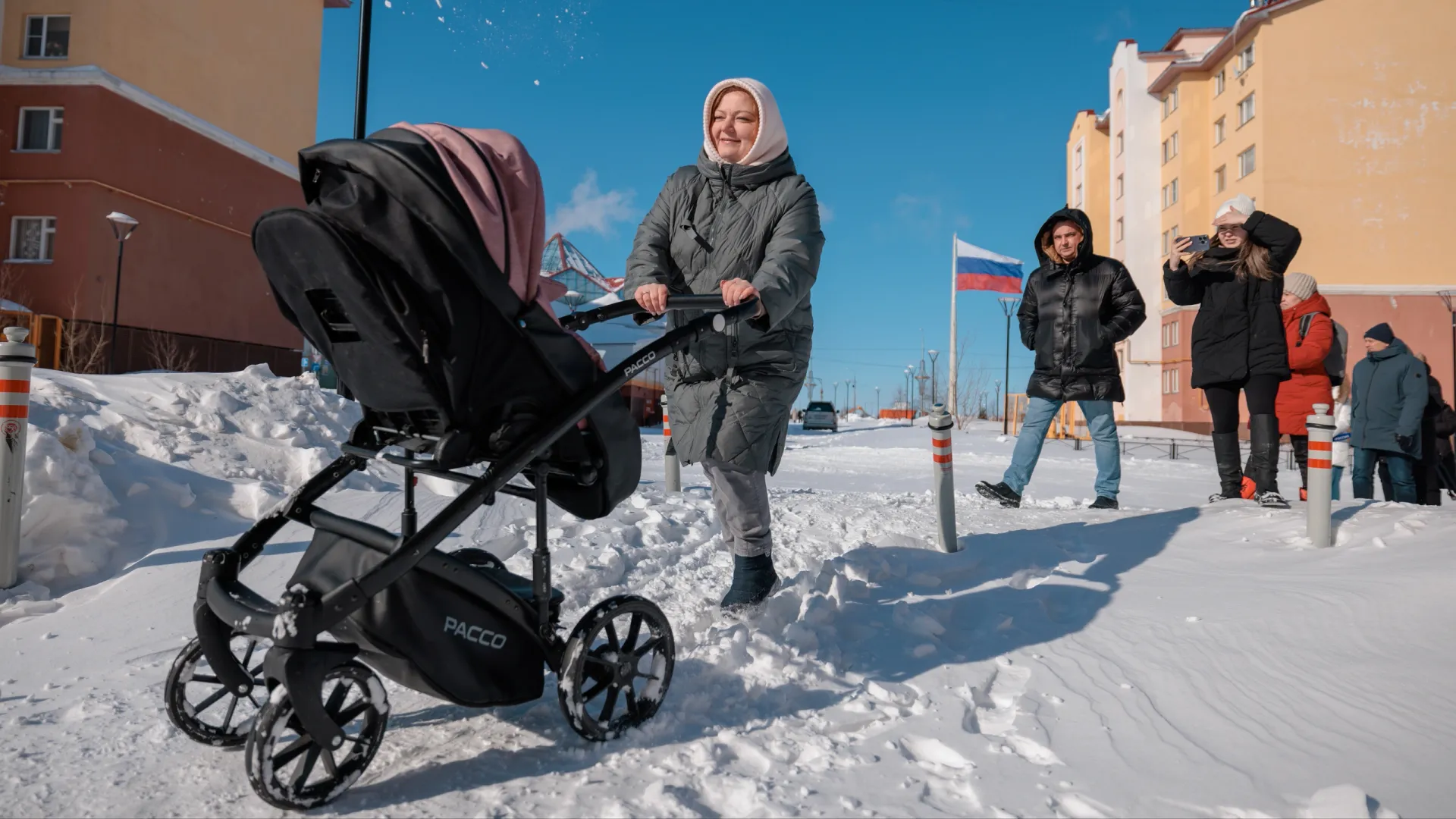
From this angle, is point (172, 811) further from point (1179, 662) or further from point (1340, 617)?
point (1340, 617)

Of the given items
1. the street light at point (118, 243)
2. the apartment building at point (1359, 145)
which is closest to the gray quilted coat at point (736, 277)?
the street light at point (118, 243)

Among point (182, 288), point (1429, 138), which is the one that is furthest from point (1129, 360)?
point (182, 288)

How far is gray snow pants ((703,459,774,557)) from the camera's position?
3.04 metres

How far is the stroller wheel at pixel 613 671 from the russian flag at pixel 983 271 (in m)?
27.9

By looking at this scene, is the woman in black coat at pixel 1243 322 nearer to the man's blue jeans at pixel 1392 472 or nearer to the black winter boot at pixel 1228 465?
the black winter boot at pixel 1228 465

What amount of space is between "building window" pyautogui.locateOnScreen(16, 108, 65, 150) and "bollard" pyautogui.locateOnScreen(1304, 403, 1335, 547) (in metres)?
25.1

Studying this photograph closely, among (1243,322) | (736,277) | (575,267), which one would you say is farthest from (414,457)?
(575,267)

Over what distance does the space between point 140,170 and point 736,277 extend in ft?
76.2

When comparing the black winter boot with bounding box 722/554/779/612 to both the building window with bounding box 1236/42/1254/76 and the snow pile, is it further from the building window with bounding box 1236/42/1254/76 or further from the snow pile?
the building window with bounding box 1236/42/1254/76

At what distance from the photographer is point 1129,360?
3316cm

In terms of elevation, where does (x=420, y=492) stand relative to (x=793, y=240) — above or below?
below

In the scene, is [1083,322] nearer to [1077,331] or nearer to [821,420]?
[1077,331]

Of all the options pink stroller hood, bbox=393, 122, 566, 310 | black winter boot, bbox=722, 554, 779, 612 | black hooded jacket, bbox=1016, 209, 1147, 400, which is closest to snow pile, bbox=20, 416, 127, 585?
black winter boot, bbox=722, 554, 779, 612

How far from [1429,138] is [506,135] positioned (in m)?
34.6
